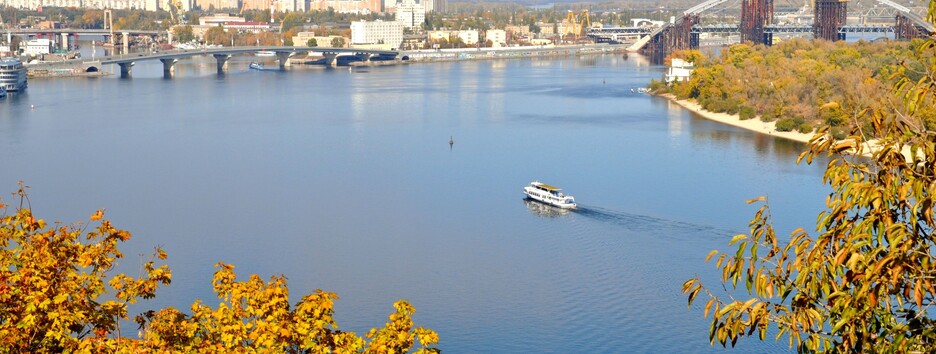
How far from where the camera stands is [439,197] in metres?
9.15

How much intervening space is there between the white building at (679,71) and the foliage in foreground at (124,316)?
55.3ft

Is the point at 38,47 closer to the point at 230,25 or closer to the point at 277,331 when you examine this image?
the point at 230,25

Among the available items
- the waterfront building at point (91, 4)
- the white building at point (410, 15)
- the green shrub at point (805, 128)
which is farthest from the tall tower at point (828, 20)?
the waterfront building at point (91, 4)

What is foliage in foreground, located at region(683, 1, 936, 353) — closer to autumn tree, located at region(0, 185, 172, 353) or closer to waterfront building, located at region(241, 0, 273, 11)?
autumn tree, located at region(0, 185, 172, 353)

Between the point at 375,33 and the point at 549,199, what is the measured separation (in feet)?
88.0

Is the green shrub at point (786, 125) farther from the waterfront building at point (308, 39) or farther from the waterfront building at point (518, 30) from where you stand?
the waterfront building at point (518, 30)

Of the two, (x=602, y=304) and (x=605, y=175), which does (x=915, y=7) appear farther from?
(x=602, y=304)

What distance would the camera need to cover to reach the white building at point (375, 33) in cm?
3500

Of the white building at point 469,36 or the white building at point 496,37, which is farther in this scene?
the white building at point 496,37

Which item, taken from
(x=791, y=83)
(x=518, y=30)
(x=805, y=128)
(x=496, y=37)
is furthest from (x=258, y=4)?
(x=805, y=128)

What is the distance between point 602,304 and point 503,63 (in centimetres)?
2415

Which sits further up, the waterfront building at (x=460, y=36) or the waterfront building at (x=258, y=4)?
the waterfront building at (x=258, y=4)

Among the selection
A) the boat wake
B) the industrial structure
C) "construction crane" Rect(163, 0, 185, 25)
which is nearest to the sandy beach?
the boat wake

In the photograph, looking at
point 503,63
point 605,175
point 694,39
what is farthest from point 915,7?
point 605,175
